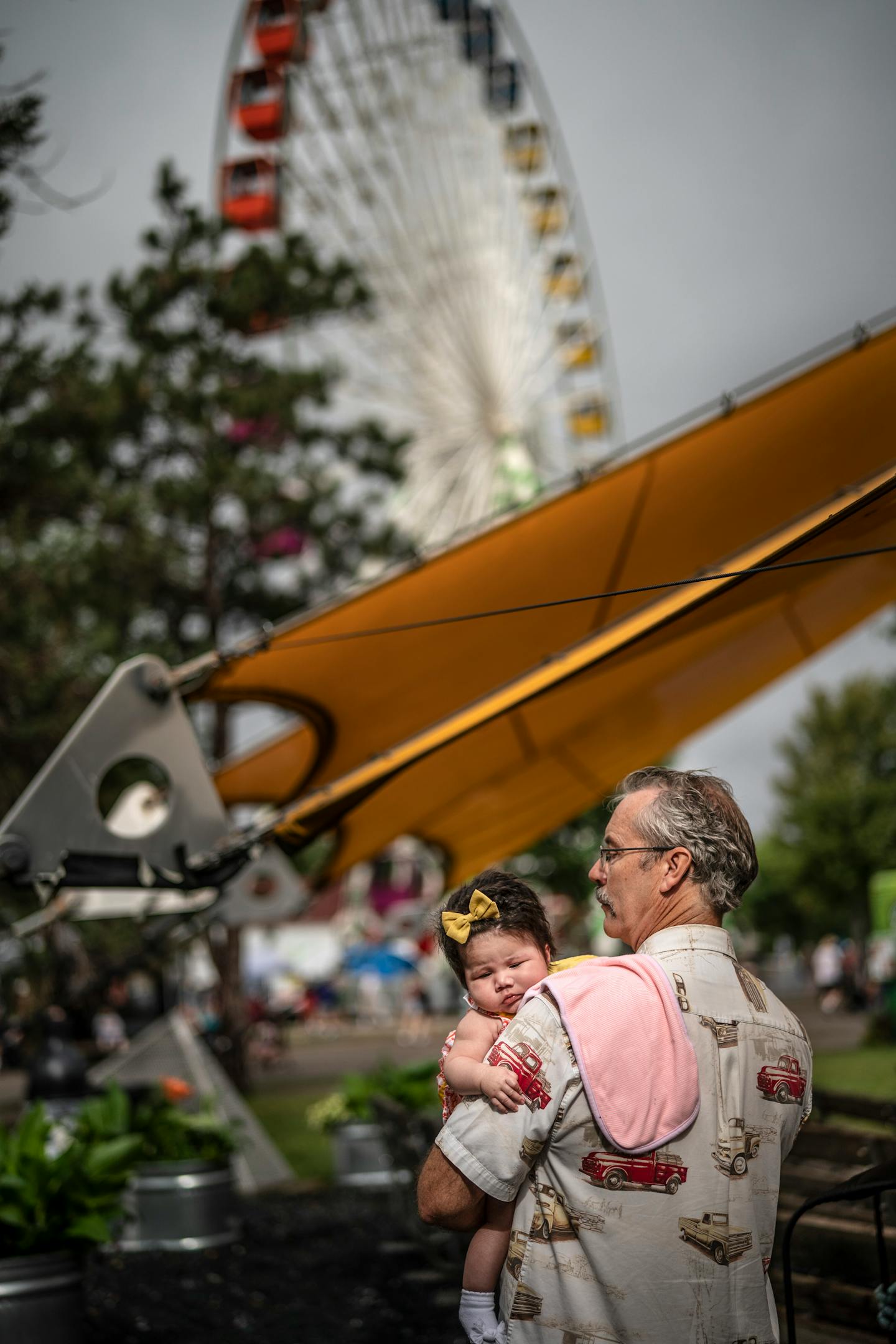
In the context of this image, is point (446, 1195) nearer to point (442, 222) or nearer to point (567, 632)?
→ point (567, 632)

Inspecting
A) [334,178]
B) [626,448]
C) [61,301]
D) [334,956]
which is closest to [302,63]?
[334,178]

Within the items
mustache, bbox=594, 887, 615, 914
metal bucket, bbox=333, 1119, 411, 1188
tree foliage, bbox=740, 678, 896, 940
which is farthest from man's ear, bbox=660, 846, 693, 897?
tree foliage, bbox=740, 678, 896, 940

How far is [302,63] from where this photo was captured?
19984 mm

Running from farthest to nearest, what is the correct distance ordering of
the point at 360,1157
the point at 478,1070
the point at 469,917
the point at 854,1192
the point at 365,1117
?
the point at 360,1157
the point at 365,1117
the point at 854,1192
the point at 469,917
the point at 478,1070

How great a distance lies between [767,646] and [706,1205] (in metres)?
5.56

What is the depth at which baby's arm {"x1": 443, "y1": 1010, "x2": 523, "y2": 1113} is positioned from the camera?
2.13 meters

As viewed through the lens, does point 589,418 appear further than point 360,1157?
Yes

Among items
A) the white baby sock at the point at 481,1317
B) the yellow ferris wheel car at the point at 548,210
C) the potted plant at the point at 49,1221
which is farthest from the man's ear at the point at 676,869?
the yellow ferris wheel car at the point at 548,210

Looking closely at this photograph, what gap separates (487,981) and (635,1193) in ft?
1.90

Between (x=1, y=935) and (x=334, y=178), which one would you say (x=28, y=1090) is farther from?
(x=334, y=178)

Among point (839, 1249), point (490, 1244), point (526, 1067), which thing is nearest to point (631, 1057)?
point (526, 1067)

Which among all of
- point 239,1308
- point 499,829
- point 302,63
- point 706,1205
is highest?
point 302,63

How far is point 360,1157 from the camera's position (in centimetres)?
1086

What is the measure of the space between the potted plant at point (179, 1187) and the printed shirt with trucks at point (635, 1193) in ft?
21.6
